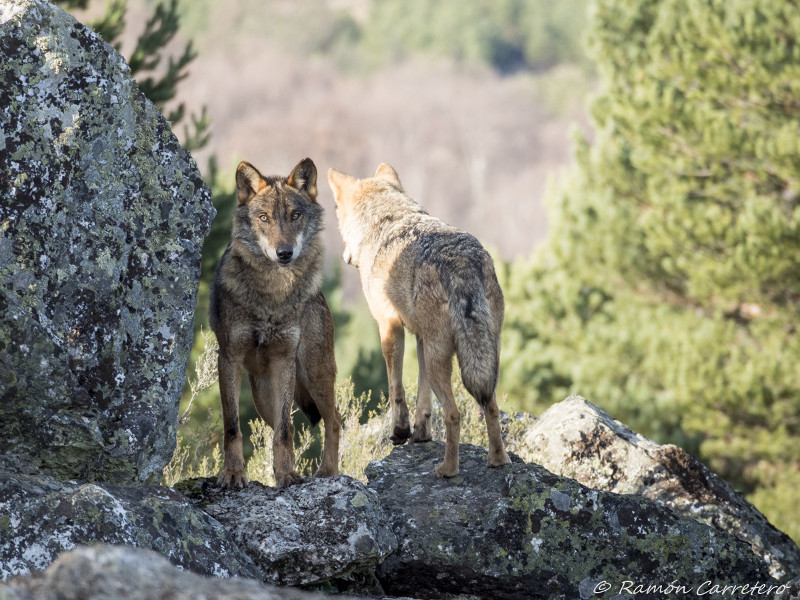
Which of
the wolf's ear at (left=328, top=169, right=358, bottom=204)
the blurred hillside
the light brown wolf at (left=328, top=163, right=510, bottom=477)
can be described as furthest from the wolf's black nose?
the blurred hillside

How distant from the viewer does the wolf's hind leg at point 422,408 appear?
6.70 m

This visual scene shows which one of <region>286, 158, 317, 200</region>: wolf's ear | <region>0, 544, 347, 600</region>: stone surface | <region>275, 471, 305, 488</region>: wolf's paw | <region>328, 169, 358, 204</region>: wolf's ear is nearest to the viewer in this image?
<region>0, 544, 347, 600</region>: stone surface

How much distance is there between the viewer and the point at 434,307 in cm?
610

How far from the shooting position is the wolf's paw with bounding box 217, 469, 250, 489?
5.51 m

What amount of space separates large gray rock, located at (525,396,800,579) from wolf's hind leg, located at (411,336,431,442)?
0.98 m

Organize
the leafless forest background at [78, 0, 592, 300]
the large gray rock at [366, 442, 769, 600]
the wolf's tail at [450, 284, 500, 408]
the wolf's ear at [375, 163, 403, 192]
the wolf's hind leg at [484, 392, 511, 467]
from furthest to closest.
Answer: the leafless forest background at [78, 0, 592, 300], the wolf's ear at [375, 163, 403, 192], the wolf's hind leg at [484, 392, 511, 467], the wolf's tail at [450, 284, 500, 408], the large gray rock at [366, 442, 769, 600]

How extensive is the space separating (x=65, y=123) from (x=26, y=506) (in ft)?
6.08

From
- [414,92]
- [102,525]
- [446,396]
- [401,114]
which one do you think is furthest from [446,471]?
[414,92]

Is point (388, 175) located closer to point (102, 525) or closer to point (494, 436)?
point (494, 436)

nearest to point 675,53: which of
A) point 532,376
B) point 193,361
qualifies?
point 532,376

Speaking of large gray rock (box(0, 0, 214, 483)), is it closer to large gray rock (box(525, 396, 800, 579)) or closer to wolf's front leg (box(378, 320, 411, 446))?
wolf's front leg (box(378, 320, 411, 446))

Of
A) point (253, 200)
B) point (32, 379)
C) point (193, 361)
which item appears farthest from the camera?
point (193, 361)

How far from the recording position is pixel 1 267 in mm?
4562

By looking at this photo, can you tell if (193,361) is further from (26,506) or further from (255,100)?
(255,100)
